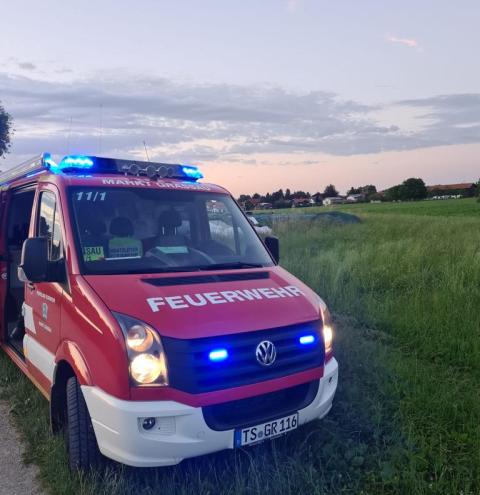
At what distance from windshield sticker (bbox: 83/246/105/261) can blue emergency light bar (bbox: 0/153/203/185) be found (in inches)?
33.7

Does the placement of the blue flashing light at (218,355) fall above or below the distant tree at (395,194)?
below

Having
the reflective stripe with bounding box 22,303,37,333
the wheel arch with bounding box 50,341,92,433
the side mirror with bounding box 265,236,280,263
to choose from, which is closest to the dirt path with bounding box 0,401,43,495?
the wheel arch with bounding box 50,341,92,433

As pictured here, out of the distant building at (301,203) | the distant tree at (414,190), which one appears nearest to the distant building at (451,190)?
the distant tree at (414,190)

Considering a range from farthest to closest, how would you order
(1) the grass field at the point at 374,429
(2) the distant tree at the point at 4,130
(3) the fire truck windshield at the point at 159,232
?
1. (2) the distant tree at the point at 4,130
2. (3) the fire truck windshield at the point at 159,232
3. (1) the grass field at the point at 374,429

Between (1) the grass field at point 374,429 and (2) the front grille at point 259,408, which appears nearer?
(2) the front grille at point 259,408

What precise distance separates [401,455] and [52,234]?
3.07 meters

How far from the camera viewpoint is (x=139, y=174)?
441 centimetres

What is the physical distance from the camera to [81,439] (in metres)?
3.13

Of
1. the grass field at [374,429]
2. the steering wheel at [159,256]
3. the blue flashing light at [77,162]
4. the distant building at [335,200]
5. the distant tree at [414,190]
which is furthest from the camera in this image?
the distant tree at [414,190]

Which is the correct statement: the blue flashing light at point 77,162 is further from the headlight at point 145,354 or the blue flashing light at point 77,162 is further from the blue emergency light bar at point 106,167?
the headlight at point 145,354

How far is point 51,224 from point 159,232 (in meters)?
0.85

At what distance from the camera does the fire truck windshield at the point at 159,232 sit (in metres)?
3.60

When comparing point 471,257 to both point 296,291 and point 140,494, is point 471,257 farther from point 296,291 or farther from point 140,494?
point 140,494

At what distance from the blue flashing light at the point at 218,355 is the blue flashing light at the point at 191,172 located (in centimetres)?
234
